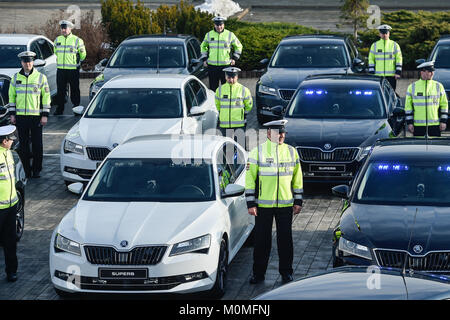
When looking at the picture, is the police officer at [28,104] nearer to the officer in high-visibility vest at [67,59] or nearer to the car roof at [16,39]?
the officer in high-visibility vest at [67,59]

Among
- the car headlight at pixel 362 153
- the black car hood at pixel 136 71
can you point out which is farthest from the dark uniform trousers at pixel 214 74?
the car headlight at pixel 362 153

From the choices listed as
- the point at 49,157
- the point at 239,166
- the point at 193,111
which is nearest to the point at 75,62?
the point at 49,157

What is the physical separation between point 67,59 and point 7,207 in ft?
32.5

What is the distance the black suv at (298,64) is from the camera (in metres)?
19.6

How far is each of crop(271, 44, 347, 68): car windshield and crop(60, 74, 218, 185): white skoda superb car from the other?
11.8 ft

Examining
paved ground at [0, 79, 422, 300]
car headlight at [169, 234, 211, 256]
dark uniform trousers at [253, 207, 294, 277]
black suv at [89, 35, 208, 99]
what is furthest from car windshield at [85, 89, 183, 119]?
car headlight at [169, 234, 211, 256]

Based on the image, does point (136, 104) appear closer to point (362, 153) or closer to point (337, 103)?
point (337, 103)

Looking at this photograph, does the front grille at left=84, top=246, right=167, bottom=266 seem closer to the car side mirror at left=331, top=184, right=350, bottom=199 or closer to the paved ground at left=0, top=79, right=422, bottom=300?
the paved ground at left=0, top=79, right=422, bottom=300

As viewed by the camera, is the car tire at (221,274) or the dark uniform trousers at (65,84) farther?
the dark uniform trousers at (65,84)

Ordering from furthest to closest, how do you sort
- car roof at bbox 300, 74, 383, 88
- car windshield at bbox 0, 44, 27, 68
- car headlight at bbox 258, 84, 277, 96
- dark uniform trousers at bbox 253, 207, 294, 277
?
1. car windshield at bbox 0, 44, 27, 68
2. car headlight at bbox 258, 84, 277, 96
3. car roof at bbox 300, 74, 383, 88
4. dark uniform trousers at bbox 253, 207, 294, 277

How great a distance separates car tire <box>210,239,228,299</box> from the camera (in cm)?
1040

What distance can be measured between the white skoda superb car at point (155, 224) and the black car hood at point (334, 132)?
319cm

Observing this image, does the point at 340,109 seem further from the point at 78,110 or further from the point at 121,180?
the point at 121,180
